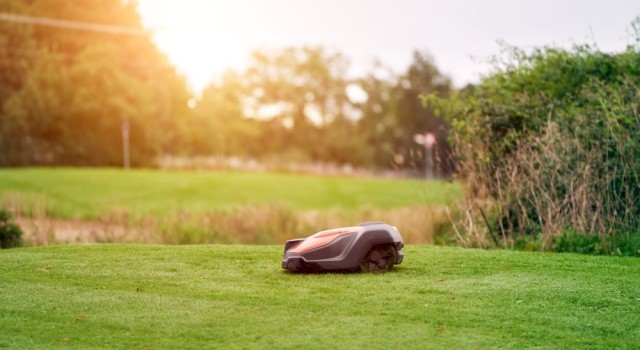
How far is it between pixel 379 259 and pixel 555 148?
4.74 m

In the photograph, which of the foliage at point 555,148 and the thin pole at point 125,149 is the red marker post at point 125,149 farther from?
the foliage at point 555,148

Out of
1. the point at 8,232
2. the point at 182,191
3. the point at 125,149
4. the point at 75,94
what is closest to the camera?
the point at 8,232

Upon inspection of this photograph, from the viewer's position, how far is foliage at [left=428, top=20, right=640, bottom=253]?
1133 cm

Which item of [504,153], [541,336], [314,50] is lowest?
[541,336]

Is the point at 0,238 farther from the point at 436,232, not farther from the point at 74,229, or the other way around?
the point at 436,232

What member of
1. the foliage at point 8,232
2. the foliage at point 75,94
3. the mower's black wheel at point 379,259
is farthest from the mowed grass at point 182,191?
the mower's black wheel at point 379,259

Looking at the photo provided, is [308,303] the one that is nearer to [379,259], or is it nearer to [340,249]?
[340,249]

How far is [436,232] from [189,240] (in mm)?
5604

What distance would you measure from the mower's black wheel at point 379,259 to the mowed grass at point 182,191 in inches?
590

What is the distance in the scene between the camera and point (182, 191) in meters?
28.2

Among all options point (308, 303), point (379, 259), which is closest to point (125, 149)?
point (379, 259)

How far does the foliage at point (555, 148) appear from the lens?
37.2 feet

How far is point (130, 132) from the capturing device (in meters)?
39.3

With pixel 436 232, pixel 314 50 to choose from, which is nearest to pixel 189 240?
pixel 436 232
